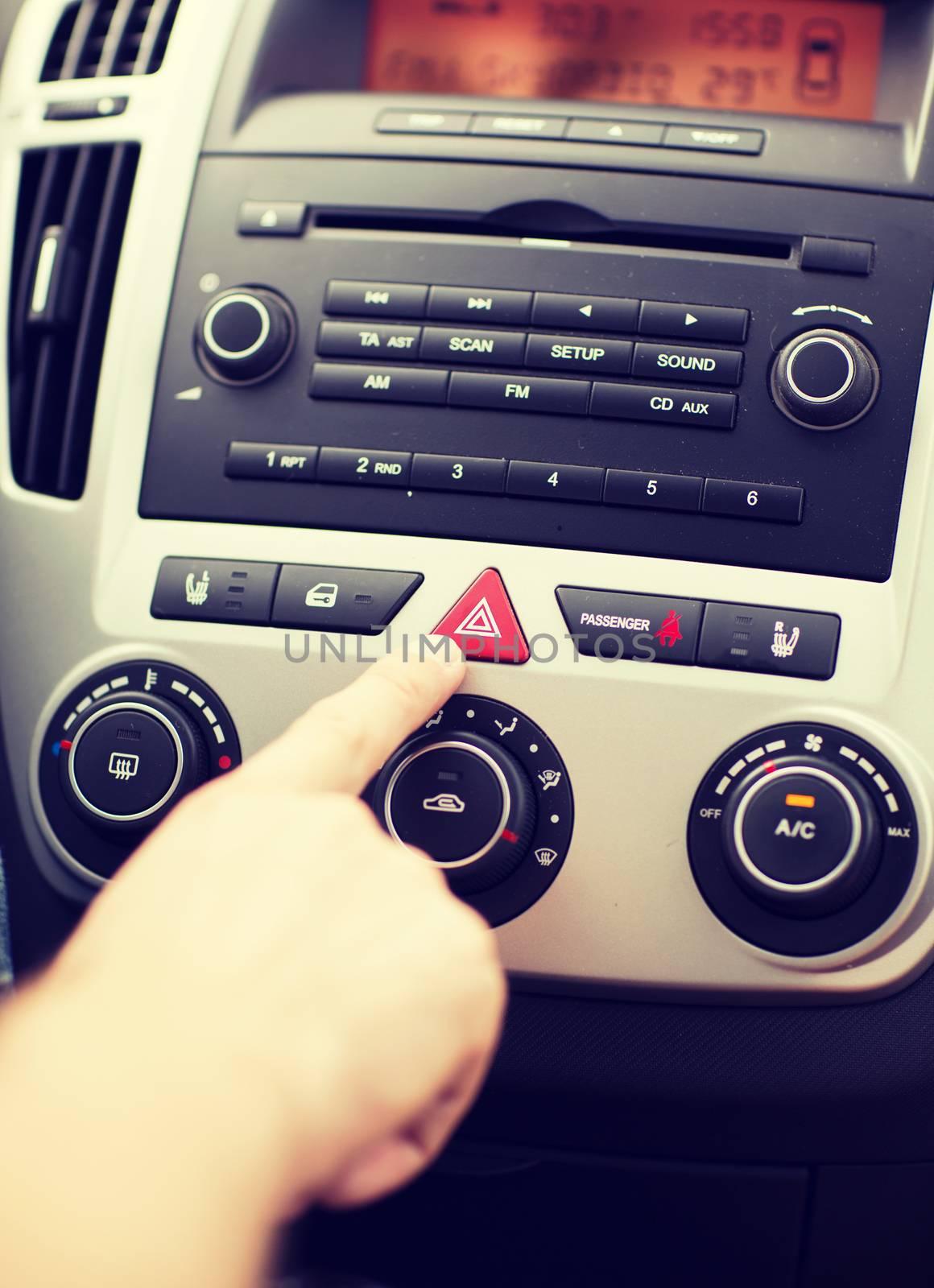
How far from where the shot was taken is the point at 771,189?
70cm

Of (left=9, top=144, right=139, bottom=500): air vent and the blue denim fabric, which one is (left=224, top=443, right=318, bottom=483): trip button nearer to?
(left=9, top=144, right=139, bottom=500): air vent

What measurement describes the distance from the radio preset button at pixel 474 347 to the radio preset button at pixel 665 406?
6 centimetres

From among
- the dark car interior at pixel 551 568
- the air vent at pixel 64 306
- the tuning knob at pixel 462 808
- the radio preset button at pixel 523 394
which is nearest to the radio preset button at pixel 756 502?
the dark car interior at pixel 551 568

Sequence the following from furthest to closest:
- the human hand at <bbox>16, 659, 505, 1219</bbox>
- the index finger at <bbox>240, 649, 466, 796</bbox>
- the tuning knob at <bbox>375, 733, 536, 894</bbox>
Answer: the tuning knob at <bbox>375, 733, 536, 894</bbox> → the index finger at <bbox>240, 649, 466, 796</bbox> → the human hand at <bbox>16, 659, 505, 1219</bbox>

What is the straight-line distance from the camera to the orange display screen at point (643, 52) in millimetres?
806

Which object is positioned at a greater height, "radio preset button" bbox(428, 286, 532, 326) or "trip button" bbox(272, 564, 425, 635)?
"radio preset button" bbox(428, 286, 532, 326)

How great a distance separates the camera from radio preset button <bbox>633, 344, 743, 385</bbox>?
2.22 ft

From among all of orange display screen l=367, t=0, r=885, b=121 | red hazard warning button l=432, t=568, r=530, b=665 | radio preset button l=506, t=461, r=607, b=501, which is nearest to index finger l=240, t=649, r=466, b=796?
red hazard warning button l=432, t=568, r=530, b=665

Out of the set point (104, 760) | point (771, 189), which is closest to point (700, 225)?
point (771, 189)

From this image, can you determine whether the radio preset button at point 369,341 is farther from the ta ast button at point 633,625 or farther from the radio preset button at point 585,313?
the ta ast button at point 633,625

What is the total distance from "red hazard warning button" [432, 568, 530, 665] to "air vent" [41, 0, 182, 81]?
0.48m

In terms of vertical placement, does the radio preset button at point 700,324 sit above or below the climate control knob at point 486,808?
above

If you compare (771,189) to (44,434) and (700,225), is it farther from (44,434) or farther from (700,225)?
(44,434)

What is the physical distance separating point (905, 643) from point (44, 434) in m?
0.61
